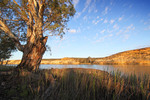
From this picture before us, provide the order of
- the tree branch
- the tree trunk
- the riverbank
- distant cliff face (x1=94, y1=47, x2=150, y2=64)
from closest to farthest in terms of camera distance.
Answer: the riverbank < the tree trunk < the tree branch < distant cliff face (x1=94, y1=47, x2=150, y2=64)

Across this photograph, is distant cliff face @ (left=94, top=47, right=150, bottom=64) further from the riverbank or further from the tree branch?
the tree branch

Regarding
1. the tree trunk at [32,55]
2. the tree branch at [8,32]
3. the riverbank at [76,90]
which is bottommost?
the riverbank at [76,90]

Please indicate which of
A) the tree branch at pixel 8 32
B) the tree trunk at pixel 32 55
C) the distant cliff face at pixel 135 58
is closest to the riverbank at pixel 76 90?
the tree trunk at pixel 32 55

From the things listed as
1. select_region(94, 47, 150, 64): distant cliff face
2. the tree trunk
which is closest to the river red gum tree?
the tree trunk

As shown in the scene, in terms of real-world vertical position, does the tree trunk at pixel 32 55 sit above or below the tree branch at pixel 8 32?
below

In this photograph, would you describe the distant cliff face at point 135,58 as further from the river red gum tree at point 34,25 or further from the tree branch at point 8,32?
the tree branch at point 8,32

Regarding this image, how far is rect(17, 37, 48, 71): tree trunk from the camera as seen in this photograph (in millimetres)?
7145

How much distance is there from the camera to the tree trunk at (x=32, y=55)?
23.4ft

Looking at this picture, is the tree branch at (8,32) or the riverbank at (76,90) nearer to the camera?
the riverbank at (76,90)

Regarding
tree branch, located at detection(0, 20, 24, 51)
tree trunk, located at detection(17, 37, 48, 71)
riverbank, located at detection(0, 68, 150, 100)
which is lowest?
riverbank, located at detection(0, 68, 150, 100)

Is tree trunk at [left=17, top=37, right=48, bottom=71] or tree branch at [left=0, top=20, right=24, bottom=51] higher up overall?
tree branch at [left=0, top=20, right=24, bottom=51]

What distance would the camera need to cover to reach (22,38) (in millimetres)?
11867

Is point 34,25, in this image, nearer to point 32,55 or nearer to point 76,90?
point 32,55

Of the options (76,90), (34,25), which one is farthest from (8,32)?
(76,90)
